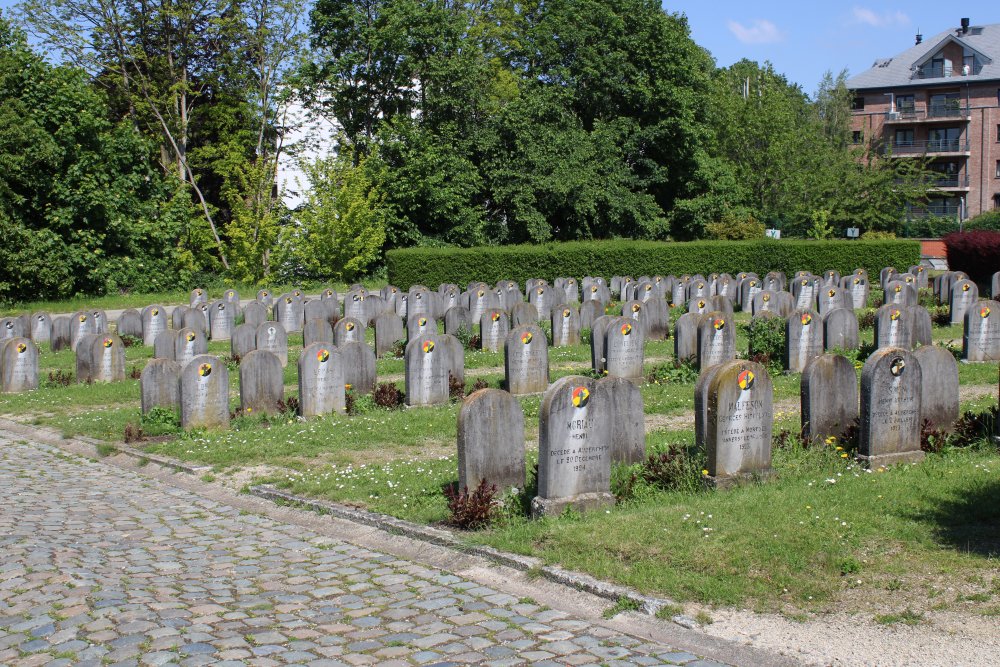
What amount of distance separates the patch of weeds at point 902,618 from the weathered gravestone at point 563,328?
15.3 metres

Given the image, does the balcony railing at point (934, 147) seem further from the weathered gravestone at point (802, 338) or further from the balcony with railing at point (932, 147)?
the weathered gravestone at point (802, 338)

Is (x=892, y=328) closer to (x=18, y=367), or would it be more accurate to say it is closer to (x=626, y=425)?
(x=626, y=425)

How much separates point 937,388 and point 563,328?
36.2 ft

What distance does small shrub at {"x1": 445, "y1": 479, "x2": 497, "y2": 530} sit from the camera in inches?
337

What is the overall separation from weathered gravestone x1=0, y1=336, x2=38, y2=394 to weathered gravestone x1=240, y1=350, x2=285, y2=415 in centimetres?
622

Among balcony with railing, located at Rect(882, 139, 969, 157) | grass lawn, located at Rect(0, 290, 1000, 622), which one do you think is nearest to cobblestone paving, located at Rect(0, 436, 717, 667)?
grass lawn, located at Rect(0, 290, 1000, 622)

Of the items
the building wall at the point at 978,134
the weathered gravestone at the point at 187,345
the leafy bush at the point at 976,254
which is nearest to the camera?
the weathered gravestone at the point at 187,345

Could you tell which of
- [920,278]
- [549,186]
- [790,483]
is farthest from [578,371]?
[549,186]

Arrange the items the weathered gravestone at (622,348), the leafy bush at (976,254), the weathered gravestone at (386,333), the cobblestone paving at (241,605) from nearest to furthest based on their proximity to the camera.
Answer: the cobblestone paving at (241,605) → the weathered gravestone at (622,348) → the weathered gravestone at (386,333) → the leafy bush at (976,254)

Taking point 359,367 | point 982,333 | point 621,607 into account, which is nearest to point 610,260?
point 982,333

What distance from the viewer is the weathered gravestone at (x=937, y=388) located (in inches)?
432

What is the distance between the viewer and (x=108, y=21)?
131 feet

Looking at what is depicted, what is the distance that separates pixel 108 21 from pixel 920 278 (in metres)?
31.3

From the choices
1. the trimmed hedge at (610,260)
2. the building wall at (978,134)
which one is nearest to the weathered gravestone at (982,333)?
the trimmed hedge at (610,260)
